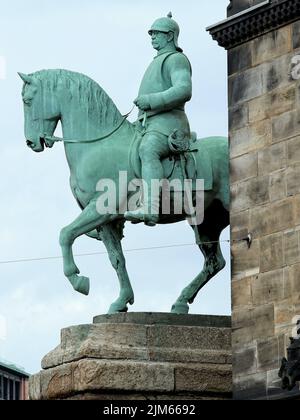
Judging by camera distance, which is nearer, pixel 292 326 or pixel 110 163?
pixel 292 326

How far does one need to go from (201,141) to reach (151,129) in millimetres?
974

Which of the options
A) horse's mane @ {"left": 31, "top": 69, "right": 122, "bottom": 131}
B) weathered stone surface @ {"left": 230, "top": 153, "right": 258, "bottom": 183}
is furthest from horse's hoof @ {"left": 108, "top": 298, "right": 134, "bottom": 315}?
weathered stone surface @ {"left": 230, "top": 153, "right": 258, "bottom": 183}

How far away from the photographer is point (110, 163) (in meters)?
32.7

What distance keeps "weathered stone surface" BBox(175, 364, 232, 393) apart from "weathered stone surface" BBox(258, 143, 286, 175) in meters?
3.77

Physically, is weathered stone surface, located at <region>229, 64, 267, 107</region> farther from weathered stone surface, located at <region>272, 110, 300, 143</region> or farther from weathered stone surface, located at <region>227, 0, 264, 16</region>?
weathered stone surface, located at <region>227, 0, 264, 16</region>

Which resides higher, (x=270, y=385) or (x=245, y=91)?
(x=245, y=91)

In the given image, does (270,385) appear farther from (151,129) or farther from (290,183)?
(151,129)

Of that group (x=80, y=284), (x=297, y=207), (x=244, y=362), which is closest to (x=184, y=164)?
(x=80, y=284)

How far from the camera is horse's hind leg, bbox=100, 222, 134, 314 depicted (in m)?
33.1

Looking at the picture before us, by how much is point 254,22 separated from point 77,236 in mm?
4968

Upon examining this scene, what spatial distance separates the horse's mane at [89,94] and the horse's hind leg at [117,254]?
1.65 m

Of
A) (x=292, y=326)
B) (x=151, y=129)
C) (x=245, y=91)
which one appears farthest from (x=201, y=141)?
(x=292, y=326)

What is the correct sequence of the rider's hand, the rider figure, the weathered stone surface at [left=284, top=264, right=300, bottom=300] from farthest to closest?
the rider's hand
the rider figure
the weathered stone surface at [left=284, top=264, right=300, bottom=300]
